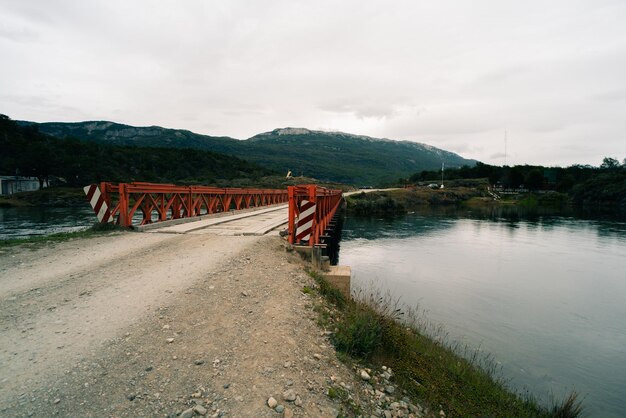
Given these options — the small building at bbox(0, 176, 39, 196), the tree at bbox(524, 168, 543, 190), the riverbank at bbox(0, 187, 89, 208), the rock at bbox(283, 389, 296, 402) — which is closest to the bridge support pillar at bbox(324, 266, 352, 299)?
the rock at bbox(283, 389, 296, 402)

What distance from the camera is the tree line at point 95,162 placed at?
6675cm

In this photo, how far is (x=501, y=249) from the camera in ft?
68.9

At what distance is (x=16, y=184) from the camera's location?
6500 centimetres

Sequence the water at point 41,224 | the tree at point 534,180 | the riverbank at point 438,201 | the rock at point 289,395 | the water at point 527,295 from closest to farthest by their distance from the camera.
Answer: the rock at point 289,395
the water at point 527,295
the water at point 41,224
the riverbank at point 438,201
the tree at point 534,180

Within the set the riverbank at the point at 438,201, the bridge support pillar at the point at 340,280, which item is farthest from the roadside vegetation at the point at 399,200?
the bridge support pillar at the point at 340,280

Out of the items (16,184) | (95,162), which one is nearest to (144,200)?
(16,184)

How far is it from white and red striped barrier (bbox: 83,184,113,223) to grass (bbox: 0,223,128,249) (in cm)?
34

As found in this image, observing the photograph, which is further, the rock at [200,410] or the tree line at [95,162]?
the tree line at [95,162]

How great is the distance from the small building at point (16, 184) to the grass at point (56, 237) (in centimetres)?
6682

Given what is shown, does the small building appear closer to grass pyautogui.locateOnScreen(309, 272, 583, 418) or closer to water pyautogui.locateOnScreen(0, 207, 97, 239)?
water pyautogui.locateOnScreen(0, 207, 97, 239)

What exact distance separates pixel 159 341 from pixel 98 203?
30.5 ft

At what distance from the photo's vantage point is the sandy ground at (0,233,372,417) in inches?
124

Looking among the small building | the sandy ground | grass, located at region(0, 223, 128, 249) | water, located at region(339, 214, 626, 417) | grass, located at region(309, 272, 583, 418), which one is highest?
the small building

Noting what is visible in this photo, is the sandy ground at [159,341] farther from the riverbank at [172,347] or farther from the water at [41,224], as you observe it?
the water at [41,224]
